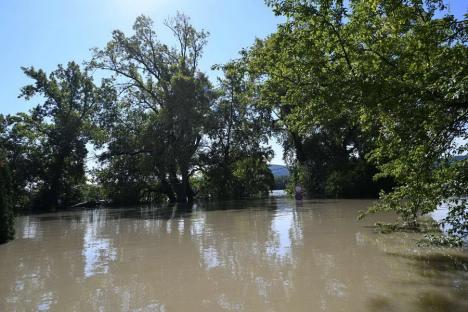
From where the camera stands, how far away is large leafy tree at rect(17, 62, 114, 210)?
33.4 metres

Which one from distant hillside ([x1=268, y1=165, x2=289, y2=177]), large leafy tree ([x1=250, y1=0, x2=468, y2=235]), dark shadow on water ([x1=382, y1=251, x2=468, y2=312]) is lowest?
dark shadow on water ([x1=382, y1=251, x2=468, y2=312])

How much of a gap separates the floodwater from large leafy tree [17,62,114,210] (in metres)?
23.3

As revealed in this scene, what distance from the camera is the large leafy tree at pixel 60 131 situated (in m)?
33.4

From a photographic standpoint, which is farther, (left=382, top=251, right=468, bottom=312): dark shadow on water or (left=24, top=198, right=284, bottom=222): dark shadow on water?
(left=24, top=198, right=284, bottom=222): dark shadow on water

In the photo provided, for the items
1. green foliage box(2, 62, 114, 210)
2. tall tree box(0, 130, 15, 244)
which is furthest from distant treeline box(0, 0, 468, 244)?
tall tree box(0, 130, 15, 244)

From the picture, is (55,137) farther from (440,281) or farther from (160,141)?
(440,281)

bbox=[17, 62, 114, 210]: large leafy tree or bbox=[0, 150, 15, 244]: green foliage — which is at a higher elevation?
bbox=[17, 62, 114, 210]: large leafy tree

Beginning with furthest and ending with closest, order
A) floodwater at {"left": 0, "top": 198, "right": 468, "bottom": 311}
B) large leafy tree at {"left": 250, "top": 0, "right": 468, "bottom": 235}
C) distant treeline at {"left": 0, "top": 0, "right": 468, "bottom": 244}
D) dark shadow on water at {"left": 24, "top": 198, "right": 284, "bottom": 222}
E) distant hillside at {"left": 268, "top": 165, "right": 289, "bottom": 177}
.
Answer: distant hillside at {"left": 268, "top": 165, "right": 289, "bottom": 177}, distant treeline at {"left": 0, "top": 0, "right": 468, "bottom": 244}, dark shadow on water at {"left": 24, "top": 198, "right": 284, "bottom": 222}, large leafy tree at {"left": 250, "top": 0, "right": 468, "bottom": 235}, floodwater at {"left": 0, "top": 198, "right": 468, "bottom": 311}

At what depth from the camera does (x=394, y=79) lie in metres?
6.77

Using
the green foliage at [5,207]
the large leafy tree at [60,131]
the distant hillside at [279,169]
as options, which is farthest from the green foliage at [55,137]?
the green foliage at [5,207]

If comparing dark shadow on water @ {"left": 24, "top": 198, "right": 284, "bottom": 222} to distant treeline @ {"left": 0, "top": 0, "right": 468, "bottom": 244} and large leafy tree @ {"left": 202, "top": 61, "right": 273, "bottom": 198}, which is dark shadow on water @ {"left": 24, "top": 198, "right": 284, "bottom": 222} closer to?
distant treeline @ {"left": 0, "top": 0, "right": 468, "bottom": 244}

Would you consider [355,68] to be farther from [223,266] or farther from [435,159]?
[223,266]

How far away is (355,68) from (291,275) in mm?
3717

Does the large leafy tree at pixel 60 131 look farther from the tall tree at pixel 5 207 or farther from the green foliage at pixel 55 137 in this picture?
the tall tree at pixel 5 207
